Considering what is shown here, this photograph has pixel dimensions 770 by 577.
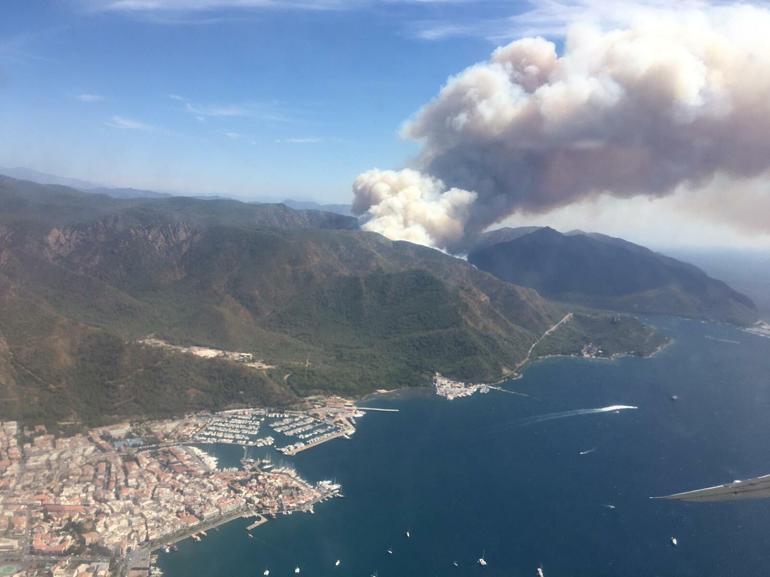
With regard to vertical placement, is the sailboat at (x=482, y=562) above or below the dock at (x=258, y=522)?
above

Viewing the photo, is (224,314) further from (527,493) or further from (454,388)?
(527,493)

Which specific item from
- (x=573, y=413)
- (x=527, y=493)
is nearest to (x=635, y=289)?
(x=573, y=413)

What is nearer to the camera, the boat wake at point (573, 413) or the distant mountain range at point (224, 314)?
the distant mountain range at point (224, 314)

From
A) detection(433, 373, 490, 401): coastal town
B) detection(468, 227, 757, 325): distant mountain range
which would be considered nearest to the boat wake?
detection(433, 373, 490, 401): coastal town

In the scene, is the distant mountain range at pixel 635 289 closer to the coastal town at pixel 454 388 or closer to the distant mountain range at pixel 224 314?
the distant mountain range at pixel 224 314

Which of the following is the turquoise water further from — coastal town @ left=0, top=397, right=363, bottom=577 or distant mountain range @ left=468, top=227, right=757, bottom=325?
distant mountain range @ left=468, top=227, right=757, bottom=325

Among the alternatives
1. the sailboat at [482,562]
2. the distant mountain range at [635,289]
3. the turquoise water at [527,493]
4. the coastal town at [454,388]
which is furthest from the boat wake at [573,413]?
the distant mountain range at [635,289]

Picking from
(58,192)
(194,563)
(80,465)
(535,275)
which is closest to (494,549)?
(194,563)

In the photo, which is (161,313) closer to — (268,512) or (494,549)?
(268,512)
